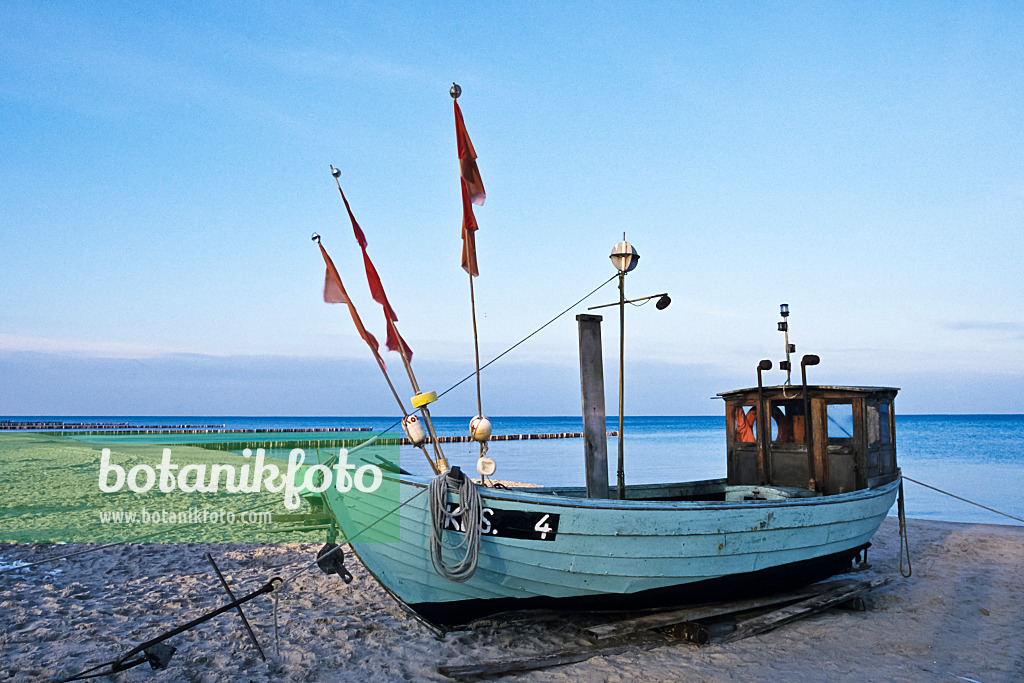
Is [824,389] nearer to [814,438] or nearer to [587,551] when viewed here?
[814,438]

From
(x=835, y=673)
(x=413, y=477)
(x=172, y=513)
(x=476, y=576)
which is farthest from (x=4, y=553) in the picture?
(x=835, y=673)

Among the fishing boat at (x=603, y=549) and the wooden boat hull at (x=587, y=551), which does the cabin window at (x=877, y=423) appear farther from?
the wooden boat hull at (x=587, y=551)

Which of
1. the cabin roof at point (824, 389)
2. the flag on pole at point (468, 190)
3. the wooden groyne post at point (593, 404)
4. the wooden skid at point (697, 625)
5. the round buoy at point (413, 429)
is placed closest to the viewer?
the wooden skid at point (697, 625)

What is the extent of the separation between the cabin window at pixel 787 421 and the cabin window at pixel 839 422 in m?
0.37

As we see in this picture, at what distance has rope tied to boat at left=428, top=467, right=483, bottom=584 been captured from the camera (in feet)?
18.0

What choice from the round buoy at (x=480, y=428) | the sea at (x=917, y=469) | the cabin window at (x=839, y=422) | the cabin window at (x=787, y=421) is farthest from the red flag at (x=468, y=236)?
the sea at (x=917, y=469)

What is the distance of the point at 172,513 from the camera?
42.8 ft

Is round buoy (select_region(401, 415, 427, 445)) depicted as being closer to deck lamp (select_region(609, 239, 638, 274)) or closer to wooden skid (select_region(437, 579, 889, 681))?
wooden skid (select_region(437, 579, 889, 681))

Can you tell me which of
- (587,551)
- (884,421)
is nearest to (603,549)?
(587,551)

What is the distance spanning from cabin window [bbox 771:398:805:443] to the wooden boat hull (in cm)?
216

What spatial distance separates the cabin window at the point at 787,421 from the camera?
872 cm

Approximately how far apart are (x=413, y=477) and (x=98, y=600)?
13.4 ft

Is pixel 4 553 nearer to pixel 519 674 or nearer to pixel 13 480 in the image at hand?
pixel 519 674

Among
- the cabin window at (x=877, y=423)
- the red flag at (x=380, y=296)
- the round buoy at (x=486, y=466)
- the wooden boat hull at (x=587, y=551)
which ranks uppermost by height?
the red flag at (x=380, y=296)
